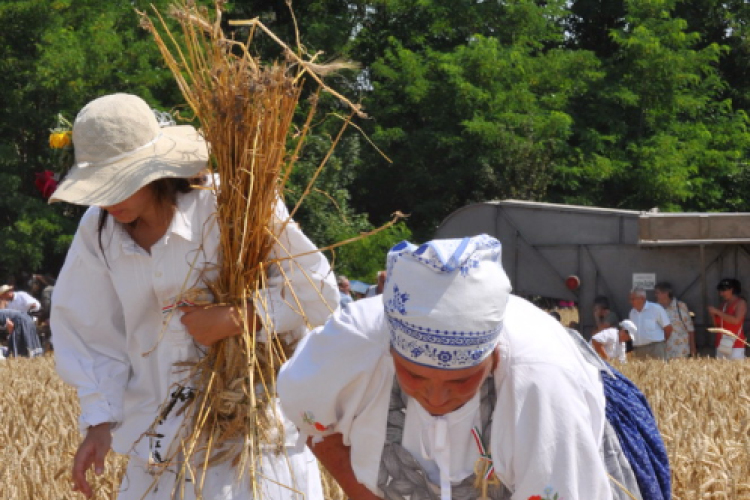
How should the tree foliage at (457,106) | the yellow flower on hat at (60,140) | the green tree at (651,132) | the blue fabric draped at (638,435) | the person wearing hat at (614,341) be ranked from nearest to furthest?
the blue fabric draped at (638,435) < the yellow flower on hat at (60,140) < the person wearing hat at (614,341) < the tree foliage at (457,106) < the green tree at (651,132)

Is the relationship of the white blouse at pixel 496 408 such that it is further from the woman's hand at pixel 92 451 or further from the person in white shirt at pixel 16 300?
the person in white shirt at pixel 16 300

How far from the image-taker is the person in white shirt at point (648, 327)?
1208 centimetres

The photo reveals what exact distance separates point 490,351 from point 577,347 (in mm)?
334

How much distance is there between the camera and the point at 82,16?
2069cm

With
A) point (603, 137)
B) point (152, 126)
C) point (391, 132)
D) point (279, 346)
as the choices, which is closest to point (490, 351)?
point (279, 346)

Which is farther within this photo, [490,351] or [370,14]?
[370,14]

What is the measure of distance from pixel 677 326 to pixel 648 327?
2.13 feet

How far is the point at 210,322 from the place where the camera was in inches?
127

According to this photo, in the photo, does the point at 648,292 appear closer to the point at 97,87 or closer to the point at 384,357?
the point at 97,87

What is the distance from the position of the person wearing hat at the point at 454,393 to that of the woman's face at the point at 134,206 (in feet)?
2.86

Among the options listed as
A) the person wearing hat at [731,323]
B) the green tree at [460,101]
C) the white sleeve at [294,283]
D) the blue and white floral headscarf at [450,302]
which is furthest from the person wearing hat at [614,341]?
the green tree at [460,101]

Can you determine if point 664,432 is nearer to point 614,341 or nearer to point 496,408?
point 496,408

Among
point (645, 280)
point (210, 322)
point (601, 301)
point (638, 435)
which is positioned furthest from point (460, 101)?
point (638, 435)

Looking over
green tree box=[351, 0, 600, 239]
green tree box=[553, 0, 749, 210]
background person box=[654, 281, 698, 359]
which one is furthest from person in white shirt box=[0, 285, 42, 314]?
green tree box=[553, 0, 749, 210]
